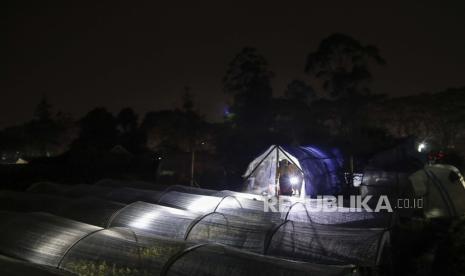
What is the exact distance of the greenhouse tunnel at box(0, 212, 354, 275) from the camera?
12.9ft

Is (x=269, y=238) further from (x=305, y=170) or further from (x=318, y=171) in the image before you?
(x=318, y=171)

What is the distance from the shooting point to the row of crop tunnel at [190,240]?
4078 millimetres

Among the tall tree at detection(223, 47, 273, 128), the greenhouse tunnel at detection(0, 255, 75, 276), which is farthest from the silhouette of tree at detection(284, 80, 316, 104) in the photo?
the greenhouse tunnel at detection(0, 255, 75, 276)

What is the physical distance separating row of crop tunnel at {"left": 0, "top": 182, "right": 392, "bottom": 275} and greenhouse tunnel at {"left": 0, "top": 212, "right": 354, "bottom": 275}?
11 millimetres

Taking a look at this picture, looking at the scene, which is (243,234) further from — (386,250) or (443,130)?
(443,130)

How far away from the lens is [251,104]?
26.5 m

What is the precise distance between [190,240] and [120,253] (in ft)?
6.40

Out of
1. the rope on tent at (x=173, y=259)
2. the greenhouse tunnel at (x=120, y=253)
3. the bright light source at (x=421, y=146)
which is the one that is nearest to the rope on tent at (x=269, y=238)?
the greenhouse tunnel at (x=120, y=253)

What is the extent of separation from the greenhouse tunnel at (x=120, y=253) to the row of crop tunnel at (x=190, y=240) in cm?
1

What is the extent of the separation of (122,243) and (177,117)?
25216mm

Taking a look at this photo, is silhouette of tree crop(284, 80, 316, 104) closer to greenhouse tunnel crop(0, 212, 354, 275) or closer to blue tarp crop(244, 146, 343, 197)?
blue tarp crop(244, 146, 343, 197)

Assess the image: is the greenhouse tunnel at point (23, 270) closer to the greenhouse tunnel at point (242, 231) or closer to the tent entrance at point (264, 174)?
the greenhouse tunnel at point (242, 231)

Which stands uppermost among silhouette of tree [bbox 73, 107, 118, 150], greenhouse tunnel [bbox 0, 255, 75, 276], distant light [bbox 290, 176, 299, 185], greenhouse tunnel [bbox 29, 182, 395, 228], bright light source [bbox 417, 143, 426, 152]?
silhouette of tree [bbox 73, 107, 118, 150]

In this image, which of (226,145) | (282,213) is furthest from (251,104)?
(282,213)
